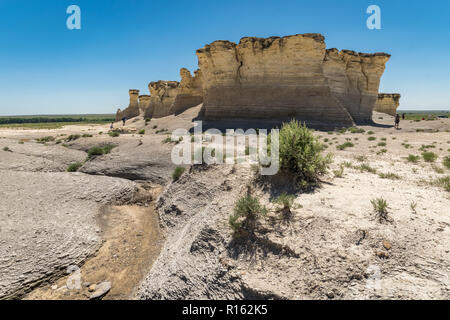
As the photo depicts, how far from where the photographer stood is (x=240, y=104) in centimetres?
2217

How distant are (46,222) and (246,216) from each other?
5554 millimetres

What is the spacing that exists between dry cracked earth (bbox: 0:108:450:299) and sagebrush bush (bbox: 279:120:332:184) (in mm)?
362

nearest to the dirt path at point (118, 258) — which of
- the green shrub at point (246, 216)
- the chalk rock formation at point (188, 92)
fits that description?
the green shrub at point (246, 216)

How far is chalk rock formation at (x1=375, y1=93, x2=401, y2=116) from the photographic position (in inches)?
1604

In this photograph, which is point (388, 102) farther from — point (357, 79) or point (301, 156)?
point (301, 156)

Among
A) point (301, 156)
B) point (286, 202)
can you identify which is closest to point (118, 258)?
point (286, 202)

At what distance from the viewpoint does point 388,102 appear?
134 feet

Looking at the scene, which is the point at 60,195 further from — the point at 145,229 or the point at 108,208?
the point at 145,229

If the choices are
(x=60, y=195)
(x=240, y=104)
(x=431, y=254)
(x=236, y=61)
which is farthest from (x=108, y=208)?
(x=236, y=61)

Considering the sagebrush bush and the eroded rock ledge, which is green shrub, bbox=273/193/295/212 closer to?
the sagebrush bush

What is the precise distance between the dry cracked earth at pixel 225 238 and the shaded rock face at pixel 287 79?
11736mm

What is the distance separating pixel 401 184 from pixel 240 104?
58.4 feet

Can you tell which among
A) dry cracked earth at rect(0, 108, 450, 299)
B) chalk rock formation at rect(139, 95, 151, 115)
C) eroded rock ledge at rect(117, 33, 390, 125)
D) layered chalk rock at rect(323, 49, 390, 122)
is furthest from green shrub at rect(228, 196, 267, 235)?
chalk rock formation at rect(139, 95, 151, 115)

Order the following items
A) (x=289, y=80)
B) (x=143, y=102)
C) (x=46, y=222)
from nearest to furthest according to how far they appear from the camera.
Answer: (x=46, y=222), (x=289, y=80), (x=143, y=102)
